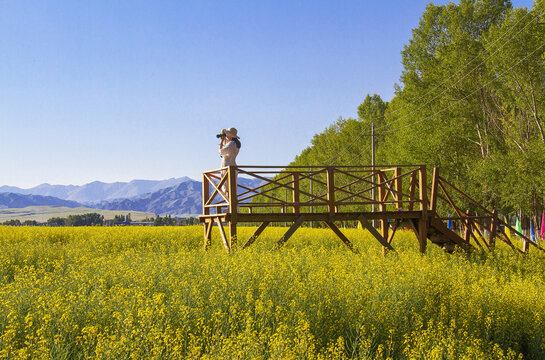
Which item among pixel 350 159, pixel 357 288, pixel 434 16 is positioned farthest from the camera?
pixel 350 159

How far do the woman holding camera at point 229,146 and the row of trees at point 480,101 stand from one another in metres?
14.2

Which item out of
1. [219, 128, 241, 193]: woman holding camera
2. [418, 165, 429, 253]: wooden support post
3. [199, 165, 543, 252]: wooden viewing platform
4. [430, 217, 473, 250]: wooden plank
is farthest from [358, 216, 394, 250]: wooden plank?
[219, 128, 241, 193]: woman holding camera

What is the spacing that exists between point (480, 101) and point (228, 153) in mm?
19585

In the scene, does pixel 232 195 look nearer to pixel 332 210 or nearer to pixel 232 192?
pixel 232 192

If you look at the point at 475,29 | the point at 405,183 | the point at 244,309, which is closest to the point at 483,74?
the point at 475,29

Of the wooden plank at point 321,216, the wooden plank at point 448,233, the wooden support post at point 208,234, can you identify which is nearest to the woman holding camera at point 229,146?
the wooden plank at point 321,216

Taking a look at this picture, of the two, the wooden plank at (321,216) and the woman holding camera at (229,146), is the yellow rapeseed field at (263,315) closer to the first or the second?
the wooden plank at (321,216)

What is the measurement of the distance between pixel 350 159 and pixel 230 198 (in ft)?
124

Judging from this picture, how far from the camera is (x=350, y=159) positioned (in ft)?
165

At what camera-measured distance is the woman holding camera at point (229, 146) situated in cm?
1506

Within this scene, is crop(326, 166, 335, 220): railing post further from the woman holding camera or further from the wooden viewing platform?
the woman holding camera

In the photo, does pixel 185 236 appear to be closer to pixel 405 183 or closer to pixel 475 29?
pixel 405 183

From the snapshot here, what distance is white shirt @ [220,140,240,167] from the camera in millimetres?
15047

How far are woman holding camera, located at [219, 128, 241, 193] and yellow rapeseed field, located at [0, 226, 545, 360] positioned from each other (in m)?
4.67
